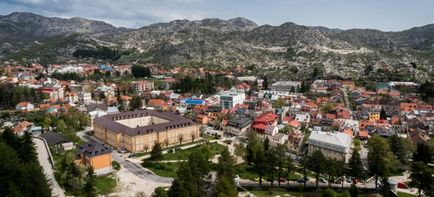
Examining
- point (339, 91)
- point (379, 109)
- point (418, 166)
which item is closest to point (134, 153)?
point (418, 166)

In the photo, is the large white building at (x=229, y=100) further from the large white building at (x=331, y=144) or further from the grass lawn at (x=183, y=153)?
the large white building at (x=331, y=144)

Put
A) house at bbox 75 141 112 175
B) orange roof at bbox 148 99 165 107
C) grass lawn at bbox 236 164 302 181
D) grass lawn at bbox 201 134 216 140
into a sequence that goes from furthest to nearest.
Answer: orange roof at bbox 148 99 165 107 < grass lawn at bbox 201 134 216 140 < grass lawn at bbox 236 164 302 181 < house at bbox 75 141 112 175

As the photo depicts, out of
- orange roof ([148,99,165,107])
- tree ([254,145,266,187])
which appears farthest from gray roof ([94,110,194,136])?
orange roof ([148,99,165,107])

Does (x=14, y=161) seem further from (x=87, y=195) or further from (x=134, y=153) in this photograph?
(x=134, y=153)

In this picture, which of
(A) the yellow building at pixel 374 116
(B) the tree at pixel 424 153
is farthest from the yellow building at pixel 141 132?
(A) the yellow building at pixel 374 116

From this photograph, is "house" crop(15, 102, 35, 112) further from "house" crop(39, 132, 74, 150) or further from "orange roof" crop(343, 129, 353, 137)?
"orange roof" crop(343, 129, 353, 137)
